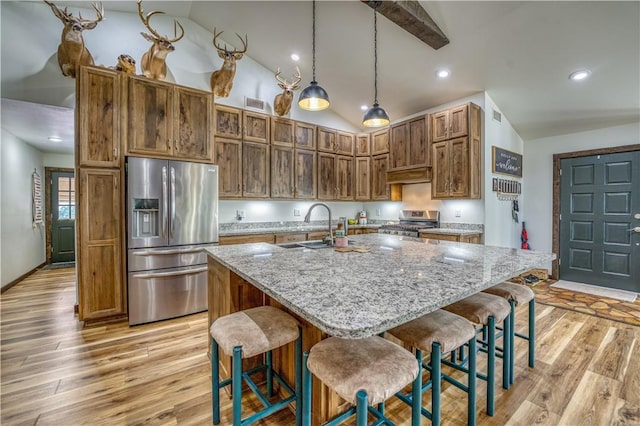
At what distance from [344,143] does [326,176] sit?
0.81 metres

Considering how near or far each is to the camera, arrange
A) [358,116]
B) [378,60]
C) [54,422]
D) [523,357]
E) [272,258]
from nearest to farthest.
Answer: [54,422], [272,258], [523,357], [378,60], [358,116]

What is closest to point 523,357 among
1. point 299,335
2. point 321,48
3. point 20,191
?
point 299,335

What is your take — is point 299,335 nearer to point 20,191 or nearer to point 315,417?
point 315,417

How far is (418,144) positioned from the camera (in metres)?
4.66

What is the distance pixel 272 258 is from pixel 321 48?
353 centimetres

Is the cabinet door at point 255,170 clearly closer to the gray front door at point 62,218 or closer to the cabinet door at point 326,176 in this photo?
the cabinet door at point 326,176

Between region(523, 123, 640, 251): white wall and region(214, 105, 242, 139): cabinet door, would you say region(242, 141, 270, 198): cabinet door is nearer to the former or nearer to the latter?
region(214, 105, 242, 139): cabinet door

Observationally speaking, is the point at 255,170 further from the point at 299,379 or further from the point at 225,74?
the point at 299,379

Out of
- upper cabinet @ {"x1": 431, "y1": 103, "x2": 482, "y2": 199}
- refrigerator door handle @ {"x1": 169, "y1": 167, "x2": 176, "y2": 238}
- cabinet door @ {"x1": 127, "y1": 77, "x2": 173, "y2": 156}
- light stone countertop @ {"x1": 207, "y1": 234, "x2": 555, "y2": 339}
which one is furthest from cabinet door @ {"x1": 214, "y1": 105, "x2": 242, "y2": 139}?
upper cabinet @ {"x1": 431, "y1": 103, "x2": 482, "y2": 199}

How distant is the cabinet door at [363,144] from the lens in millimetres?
5625

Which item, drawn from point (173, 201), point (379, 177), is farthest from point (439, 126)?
point (173, 201)

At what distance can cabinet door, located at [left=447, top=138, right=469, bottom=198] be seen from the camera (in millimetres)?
4043

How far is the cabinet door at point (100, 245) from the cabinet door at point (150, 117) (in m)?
0.45

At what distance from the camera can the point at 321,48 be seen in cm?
412
